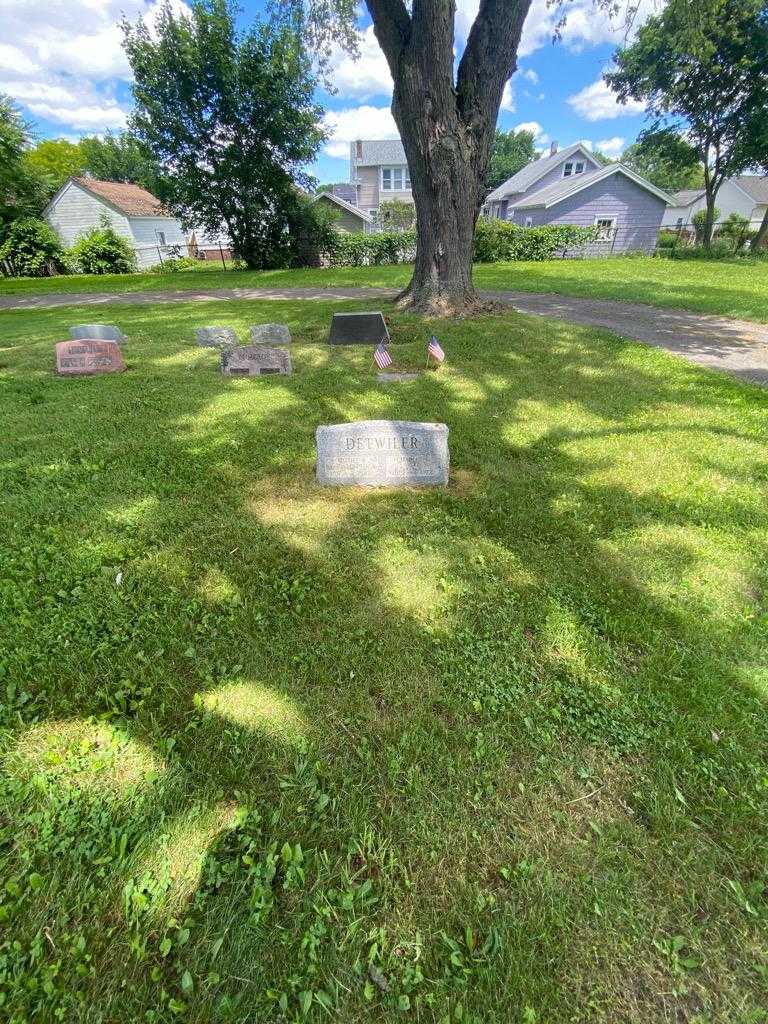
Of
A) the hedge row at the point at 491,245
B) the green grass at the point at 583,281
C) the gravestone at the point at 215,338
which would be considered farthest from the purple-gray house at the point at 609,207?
the gravestone at the point at 215,338

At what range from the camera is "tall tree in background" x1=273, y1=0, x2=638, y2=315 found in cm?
810

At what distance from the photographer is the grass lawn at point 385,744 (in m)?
1.43

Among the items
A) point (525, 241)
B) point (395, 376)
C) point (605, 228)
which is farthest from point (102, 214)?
point (395, 376)

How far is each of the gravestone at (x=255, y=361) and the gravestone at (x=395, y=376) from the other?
151 centimetres

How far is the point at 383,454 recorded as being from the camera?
406cm

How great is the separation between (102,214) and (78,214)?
7.09 feet

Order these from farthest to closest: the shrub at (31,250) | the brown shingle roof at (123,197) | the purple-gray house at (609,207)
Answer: the brown shingle roof at (123,197), the purple-gray house at (609,207), the shrub at (31,250)

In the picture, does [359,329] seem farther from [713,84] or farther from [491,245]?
[713,84]

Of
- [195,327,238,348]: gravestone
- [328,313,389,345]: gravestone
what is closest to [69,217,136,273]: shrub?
[195,327,238,348]: gravestone

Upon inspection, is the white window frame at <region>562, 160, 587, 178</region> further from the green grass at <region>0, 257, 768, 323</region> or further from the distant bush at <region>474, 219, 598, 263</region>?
the green grass at <region>0, 257, 768, 323</region>

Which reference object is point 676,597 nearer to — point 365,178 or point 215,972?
point 215,972

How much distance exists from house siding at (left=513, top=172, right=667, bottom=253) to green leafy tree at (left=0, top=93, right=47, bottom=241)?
28603 mm

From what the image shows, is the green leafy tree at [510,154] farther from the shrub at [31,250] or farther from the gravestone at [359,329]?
the gravestone at [359,329]

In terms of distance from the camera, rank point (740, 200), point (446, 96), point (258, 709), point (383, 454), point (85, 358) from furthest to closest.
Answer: point (740, 200) < point (446, 96) < point (85, 358) < point (383, 454) < point (258, 709)
